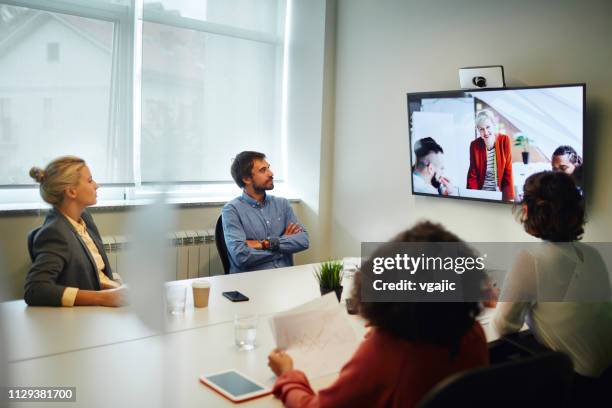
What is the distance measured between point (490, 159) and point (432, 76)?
0.77 metres

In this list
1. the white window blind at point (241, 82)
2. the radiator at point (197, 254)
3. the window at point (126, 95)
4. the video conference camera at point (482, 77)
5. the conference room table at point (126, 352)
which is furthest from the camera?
the white window blind at point (241, 82)

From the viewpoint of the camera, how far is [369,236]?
4156 mm

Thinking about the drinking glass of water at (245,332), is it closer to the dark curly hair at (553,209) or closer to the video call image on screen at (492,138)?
the dark curly hair at (553,209)

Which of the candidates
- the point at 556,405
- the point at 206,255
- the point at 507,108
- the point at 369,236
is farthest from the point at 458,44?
the point at 556,405

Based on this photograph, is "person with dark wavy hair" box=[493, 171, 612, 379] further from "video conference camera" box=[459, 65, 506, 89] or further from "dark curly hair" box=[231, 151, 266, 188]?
"dark curly hair" box=[231, 151, 266, 188]

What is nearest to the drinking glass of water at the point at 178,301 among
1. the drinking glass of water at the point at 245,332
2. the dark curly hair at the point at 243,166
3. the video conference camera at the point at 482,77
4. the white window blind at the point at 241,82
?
the drinking glass of water at the point at 245,332

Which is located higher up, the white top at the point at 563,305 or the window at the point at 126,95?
the window at the point at 126,95

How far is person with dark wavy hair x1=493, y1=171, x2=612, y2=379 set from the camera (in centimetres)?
180

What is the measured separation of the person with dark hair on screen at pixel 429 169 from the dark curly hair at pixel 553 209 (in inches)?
62.0

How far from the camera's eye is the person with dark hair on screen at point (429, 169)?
3494mm

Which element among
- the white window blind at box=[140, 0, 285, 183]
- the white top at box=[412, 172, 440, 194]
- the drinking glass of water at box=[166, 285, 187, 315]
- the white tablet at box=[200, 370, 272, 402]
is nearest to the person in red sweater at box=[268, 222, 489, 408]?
the white tablet at box=[200, 370, 272, 402]

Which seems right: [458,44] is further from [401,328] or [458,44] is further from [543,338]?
[401,328]

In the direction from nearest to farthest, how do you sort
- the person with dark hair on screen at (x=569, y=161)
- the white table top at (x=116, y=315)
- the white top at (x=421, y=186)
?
the white table top at (x=116, y=315), the person with dark hair on screen at (x=569, y=161), the white top at (x=421, y=186)

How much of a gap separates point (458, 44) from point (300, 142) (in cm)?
151
